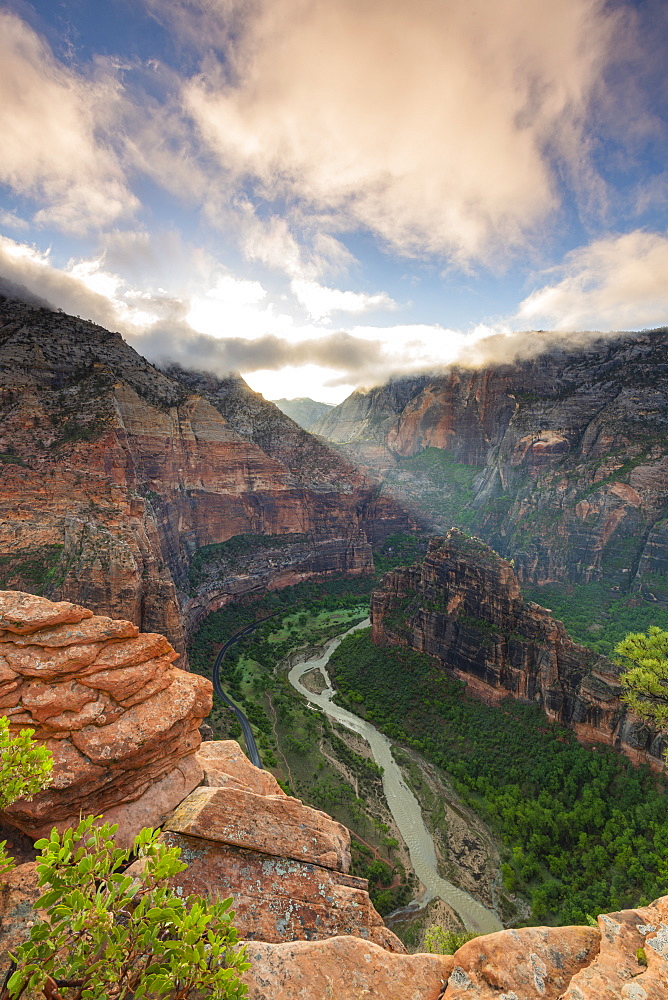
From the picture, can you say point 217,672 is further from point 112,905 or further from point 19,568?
point 112,905

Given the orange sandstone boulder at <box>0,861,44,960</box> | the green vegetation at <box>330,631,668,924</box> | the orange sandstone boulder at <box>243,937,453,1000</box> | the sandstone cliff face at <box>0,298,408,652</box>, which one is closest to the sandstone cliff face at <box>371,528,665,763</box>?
the green vegetation at <box>330,631,668,924</box>

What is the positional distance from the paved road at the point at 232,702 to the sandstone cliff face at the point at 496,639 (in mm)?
21191

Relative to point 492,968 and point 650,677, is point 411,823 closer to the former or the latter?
point 650,677

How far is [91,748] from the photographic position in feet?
33.4

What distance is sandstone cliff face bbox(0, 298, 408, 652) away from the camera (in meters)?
43.5

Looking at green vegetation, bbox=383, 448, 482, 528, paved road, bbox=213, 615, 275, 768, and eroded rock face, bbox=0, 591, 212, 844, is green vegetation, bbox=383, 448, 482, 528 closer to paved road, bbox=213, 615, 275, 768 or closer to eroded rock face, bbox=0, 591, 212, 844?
paved road, bbox=213, 615, 275, 768

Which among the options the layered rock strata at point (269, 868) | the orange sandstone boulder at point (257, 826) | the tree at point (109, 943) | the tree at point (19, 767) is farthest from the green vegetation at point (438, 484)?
the tree at point (109, 943)

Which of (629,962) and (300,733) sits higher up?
(629,962)

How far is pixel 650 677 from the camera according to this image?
85.2 feet

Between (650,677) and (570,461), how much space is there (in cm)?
8921

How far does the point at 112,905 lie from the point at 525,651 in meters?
41.0

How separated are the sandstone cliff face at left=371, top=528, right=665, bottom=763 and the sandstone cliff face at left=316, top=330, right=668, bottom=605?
48564mm

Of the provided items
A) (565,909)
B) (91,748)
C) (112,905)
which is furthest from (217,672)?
(112,905)

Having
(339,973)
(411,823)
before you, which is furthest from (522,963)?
(411,823)
